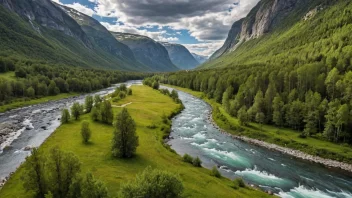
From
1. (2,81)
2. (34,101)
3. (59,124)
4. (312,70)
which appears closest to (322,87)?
(312,70)

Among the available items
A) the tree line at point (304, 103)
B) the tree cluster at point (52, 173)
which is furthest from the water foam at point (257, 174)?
the tree cluster at point (52, 173)

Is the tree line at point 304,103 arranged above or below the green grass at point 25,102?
above

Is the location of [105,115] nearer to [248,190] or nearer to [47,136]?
[47,136]

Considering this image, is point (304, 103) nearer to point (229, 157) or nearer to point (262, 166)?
point (262, 166)

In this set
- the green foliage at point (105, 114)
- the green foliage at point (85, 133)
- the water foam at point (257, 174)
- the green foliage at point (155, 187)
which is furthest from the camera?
the green foliage at point (105, 114)

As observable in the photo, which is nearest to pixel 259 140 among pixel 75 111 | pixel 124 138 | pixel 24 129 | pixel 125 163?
pixel 124 138

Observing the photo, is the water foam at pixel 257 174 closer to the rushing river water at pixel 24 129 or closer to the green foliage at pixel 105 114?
the rushing river water at pixel 24 129
